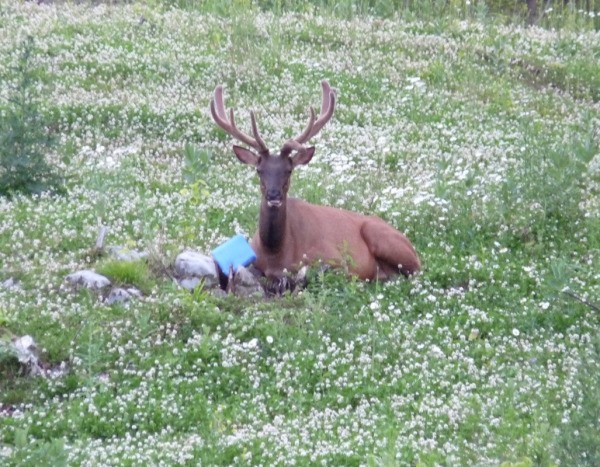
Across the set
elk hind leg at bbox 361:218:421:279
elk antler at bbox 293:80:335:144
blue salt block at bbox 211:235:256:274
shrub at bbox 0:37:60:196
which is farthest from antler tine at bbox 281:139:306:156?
shrub at bbox 0:37:60:196

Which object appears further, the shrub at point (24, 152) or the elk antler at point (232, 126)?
the shrub at point (24, 152)

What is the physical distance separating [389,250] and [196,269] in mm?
1840

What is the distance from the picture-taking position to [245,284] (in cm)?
1104

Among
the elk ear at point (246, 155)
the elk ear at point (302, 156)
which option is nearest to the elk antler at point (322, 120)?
the elk ear at point (302, 156)

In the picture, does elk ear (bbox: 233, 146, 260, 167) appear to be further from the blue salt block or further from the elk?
the blue salt block

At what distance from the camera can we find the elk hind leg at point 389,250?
11594 millimetres

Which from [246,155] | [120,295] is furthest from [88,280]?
[246,155]

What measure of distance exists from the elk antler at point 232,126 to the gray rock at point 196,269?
1138mm

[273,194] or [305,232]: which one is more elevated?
[273,194]

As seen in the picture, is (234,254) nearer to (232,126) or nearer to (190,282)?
(190,282)

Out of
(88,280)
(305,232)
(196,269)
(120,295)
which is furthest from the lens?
(305,232)

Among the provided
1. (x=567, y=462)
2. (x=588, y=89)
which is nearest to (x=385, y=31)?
(x=588, y=89)

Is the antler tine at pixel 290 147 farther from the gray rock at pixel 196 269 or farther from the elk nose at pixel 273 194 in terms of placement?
the gray rock at pixel 196 269

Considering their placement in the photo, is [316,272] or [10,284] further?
[316,272]
